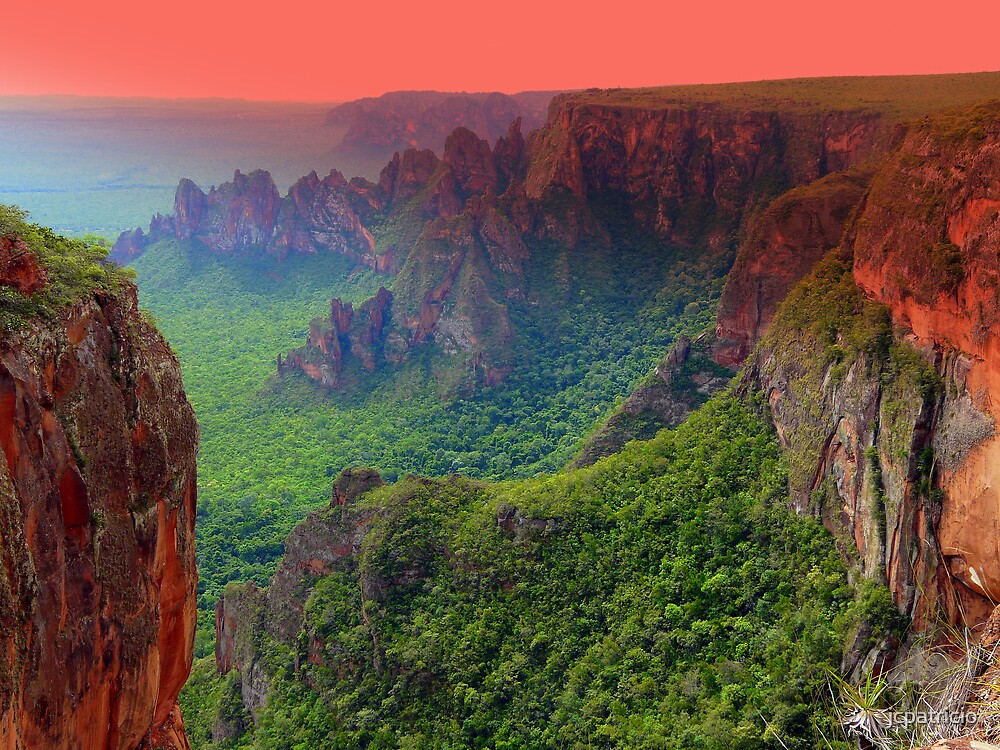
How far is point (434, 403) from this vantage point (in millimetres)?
53938

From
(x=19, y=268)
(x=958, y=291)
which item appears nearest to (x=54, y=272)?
(x=19, y=268)

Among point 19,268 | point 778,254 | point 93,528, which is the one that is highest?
point 19,268

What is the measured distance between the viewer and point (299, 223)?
8425 cm

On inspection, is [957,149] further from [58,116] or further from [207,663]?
[58,116]

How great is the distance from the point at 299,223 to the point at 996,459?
77452mm

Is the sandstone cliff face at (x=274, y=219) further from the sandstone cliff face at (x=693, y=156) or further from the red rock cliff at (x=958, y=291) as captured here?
the red rock cliff at (x=958, y=291)

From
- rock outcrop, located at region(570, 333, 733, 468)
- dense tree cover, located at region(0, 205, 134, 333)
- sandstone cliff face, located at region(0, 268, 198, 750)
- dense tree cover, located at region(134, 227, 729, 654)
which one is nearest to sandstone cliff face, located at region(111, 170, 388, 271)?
dense tree cover, located at region(134, 227, 729, 654)

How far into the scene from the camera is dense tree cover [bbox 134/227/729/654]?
43562 millimetres

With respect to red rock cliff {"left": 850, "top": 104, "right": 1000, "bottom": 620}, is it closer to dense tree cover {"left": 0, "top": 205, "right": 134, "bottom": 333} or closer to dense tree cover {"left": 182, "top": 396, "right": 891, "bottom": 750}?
dense tree cover {"left": 182, "top": 396, "right": 891, "bottom": 750}

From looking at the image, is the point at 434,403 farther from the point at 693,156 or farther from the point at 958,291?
the point at 958,291

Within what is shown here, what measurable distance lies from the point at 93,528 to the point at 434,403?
4271 cm

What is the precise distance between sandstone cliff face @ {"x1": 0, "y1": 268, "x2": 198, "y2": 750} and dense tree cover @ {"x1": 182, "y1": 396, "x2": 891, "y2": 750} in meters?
10.5

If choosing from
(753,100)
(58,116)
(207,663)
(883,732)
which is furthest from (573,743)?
(58,116)

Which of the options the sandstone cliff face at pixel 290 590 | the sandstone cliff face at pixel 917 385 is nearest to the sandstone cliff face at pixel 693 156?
the sandstone cliff face at pixel 917 385
